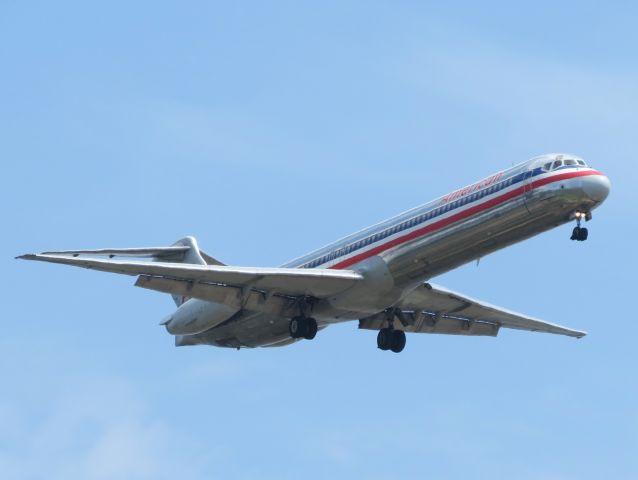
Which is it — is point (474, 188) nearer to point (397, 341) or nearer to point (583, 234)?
point (583, 234)

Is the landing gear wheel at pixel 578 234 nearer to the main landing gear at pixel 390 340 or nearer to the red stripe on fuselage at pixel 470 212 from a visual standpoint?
the red stripe on fuselage at pixel 470 212

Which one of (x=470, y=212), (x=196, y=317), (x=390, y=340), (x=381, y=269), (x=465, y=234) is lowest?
(x=196, y=317)

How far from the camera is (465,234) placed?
49.2 m

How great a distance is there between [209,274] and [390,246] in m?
6.43

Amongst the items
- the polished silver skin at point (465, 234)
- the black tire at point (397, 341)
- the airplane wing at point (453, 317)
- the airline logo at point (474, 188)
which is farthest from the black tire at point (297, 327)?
the airline logo at point (474, 188)

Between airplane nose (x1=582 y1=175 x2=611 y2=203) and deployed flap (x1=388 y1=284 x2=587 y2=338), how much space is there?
863 cm

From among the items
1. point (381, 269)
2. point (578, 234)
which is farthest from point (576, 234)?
point (381, 269)

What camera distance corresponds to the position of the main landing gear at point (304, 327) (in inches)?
2090

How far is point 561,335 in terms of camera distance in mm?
61688

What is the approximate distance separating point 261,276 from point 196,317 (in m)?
5.26

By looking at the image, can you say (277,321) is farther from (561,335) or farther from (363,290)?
Result: (561,335)

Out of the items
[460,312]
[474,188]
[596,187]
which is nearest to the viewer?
[596,187]

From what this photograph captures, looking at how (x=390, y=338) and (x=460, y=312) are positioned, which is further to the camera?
(x=460, y=312)

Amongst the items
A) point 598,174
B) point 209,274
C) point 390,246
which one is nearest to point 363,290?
point 390,246
